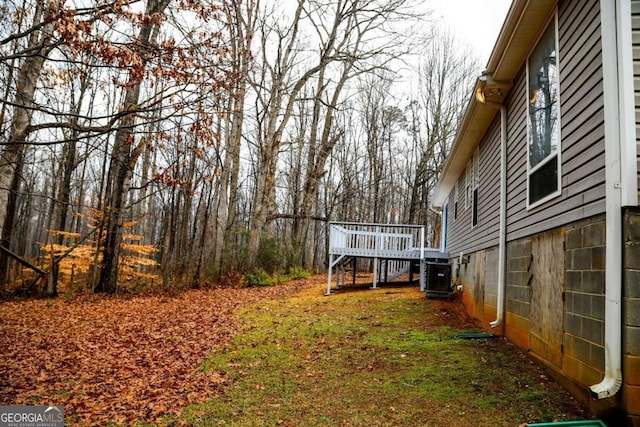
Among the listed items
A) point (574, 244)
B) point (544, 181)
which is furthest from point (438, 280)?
point (574, 244)

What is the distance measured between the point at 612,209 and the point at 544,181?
1.93 meters

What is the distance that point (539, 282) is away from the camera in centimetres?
499

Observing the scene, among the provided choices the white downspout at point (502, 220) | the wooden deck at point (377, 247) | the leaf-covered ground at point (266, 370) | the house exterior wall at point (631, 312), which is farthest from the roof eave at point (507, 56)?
the wooden deck at point (377, 247)

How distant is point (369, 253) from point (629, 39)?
11045mm

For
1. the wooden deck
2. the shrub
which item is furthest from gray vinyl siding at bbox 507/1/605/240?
the shrub

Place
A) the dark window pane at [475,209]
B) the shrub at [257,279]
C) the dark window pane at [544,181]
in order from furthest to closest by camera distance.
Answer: the shrub at [257,279] < the dark window pane at [475,209] < the dark window pane at [544,181]

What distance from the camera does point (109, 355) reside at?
604 centimetres

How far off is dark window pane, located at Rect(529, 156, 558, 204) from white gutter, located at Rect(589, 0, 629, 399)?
1373 mm

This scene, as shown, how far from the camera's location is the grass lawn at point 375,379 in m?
3.96

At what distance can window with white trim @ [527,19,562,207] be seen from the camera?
191 inches

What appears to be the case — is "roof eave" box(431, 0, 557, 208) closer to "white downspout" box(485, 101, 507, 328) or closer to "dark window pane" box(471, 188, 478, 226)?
"white downspout" box(485, 101, 507, 328)

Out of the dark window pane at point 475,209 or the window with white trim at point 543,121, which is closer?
the window with white trim at point 543,121

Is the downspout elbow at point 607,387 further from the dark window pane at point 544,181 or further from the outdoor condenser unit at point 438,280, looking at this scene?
the outdoor condenser unit at point 438,280

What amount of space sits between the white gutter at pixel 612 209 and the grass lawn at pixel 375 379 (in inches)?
26.8
